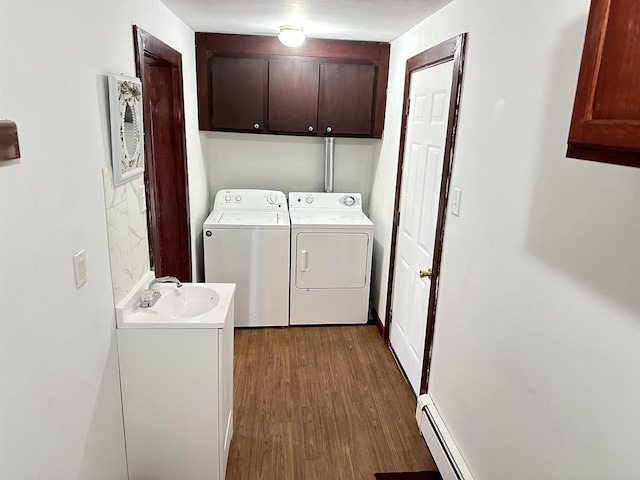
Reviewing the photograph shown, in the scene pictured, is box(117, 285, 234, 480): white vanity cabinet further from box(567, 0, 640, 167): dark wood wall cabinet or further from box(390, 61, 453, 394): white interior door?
box(567, 0, 640, 167): dark wood wall cabinet

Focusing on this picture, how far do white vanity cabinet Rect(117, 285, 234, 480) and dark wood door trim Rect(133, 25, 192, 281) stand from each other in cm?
51

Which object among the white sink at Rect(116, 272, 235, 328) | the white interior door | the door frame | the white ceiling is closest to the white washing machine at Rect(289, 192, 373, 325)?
the white interior door

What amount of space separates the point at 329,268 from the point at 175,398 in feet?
5.75

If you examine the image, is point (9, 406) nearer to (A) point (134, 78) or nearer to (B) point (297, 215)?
(A) point (134, 78)

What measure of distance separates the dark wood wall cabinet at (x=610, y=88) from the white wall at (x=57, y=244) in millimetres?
1224

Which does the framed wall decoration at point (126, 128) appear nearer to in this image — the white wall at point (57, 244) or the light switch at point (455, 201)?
the white wall at point (57, 244)

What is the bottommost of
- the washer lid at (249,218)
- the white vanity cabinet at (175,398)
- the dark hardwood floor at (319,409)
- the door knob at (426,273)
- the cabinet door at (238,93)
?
the dark hardwood floor at (319,409)

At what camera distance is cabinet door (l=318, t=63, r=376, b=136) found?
3373mm

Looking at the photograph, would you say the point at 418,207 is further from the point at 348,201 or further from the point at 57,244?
the point at 57,244

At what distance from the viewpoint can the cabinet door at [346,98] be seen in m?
3.37

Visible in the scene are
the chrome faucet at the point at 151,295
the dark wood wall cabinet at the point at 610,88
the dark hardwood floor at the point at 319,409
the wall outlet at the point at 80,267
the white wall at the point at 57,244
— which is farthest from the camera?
the dark hardwood floor at the point at 319,409

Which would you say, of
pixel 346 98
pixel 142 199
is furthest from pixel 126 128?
pixel 346 98

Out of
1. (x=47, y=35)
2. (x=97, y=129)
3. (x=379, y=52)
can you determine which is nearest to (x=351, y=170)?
(x=379, y=52)

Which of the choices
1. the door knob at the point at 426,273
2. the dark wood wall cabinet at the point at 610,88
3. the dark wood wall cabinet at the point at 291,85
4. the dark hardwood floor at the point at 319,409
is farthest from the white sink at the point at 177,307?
the dark wood wall cabinet at the point at 291,85
